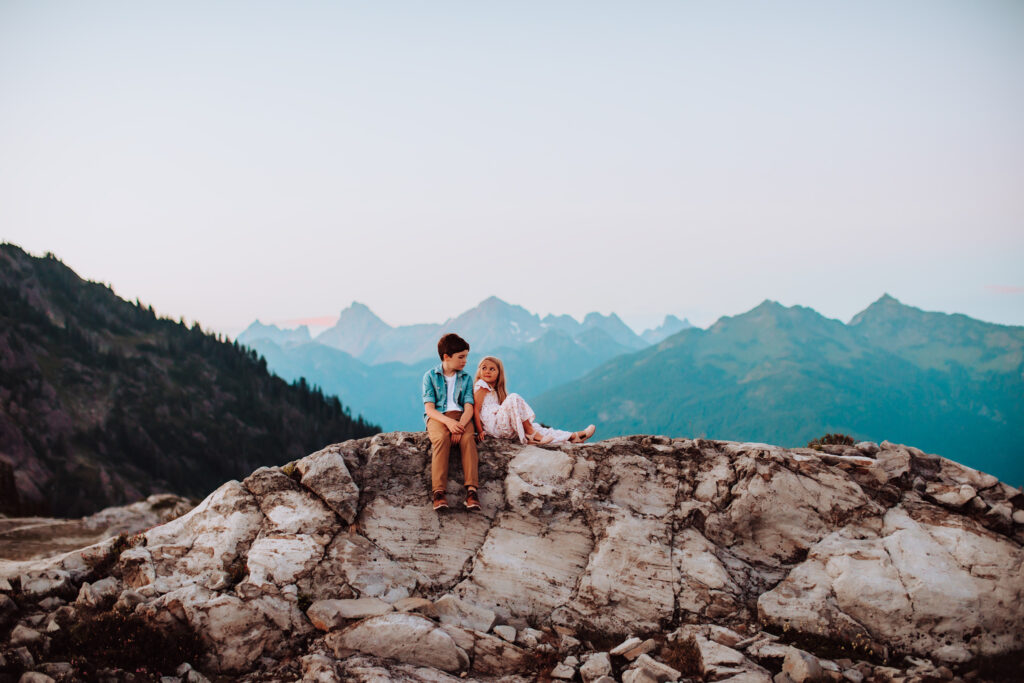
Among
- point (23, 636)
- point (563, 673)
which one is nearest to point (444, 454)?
point (563, 673)

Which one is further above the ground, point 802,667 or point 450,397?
point 450,397

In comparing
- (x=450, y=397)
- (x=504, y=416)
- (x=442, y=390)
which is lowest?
(x=504, y=416)

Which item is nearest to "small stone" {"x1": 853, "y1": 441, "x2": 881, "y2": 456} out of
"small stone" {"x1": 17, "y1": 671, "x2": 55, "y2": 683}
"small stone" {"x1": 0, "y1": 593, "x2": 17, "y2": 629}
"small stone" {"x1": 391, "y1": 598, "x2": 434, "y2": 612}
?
"small stone" {"x1": 391, "y1": 598, "x2": 434, "y2": 612}

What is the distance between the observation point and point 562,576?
43.5ft

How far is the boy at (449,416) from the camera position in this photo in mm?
13992

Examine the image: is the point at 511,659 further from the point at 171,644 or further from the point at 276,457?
the point at 276,457

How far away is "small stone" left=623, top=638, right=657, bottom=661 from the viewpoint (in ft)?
37.7

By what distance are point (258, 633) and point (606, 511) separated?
25.3 feet

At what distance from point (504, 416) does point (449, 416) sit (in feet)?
5.76

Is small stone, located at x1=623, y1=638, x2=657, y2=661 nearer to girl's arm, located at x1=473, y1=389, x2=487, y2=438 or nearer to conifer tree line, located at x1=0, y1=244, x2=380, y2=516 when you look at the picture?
girl's arm, located at x1=473, y1=389, x2=487, y2=438

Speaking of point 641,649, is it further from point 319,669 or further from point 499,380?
point 499,380

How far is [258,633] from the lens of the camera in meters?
11.7

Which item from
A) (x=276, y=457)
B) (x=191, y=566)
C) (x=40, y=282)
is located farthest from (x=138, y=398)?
(x=191, y=566)

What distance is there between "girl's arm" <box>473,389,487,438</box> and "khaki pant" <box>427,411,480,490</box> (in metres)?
0.57
